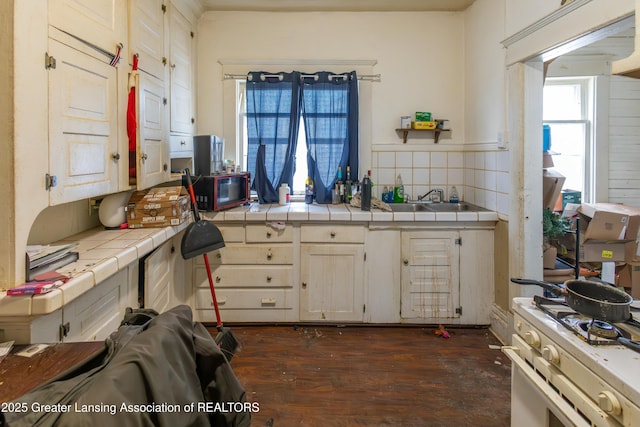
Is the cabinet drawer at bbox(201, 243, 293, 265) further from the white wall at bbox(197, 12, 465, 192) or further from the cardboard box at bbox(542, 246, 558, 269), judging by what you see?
the cardboard box at bbox(542, 246, 558, 269)

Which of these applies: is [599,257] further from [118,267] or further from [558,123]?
[118,267]

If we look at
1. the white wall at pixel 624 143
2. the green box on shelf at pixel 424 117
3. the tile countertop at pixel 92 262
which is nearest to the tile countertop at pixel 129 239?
the tile countertop at pixel 92 262

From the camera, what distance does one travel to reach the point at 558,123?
370 centimetres

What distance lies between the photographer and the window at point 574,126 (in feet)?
12.0

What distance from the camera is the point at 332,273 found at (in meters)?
3.04

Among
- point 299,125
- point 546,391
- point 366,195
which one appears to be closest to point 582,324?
point 546,391

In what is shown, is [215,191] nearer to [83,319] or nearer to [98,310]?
[98,310]

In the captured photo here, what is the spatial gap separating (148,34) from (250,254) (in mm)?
1628

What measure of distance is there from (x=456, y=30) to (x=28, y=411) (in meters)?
3.87

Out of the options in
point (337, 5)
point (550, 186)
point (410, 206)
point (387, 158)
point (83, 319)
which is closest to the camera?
point (83, 319)

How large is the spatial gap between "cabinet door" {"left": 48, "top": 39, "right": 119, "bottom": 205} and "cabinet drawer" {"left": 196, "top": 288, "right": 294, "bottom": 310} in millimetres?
1302

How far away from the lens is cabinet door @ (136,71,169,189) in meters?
2.22

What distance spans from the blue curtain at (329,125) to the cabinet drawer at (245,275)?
2.61 ft

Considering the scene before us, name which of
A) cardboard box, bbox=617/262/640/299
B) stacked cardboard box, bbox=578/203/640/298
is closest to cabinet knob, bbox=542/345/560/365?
stacked cardboard box, bbox=578/203/640/298
